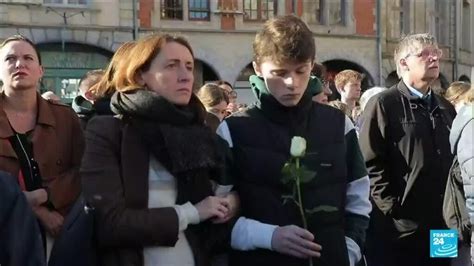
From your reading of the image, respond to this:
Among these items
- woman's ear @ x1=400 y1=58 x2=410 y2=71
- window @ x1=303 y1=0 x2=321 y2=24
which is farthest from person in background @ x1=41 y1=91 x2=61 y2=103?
window @ x1=303 y1=0 x2=321 y2=24

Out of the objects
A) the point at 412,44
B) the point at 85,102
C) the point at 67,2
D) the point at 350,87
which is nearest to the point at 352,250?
the point at 412,44

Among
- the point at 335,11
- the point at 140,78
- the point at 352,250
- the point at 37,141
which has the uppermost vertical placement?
the point at 335,11

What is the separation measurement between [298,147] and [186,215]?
0.50m

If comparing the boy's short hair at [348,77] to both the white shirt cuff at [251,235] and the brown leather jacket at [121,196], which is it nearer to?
the white shirt cuff at [251,235]

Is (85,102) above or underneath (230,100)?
above

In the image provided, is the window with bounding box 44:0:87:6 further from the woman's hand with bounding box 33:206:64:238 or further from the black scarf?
the black scarf

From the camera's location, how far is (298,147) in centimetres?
290

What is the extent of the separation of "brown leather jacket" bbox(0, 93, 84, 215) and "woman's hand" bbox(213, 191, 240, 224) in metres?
A: 1.06

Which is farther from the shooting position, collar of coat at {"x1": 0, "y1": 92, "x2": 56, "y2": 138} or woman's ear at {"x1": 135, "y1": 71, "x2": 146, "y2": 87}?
collar of coat at {"x1": 0, "y1": 92, "x2": 56, "y2": 138}

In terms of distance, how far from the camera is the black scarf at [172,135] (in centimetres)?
283

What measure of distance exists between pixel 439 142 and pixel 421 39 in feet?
2.16

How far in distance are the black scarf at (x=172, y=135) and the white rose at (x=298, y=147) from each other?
1.01 ft

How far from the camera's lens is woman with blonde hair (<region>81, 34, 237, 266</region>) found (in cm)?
280

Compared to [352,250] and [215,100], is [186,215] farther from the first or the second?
[215,100]
